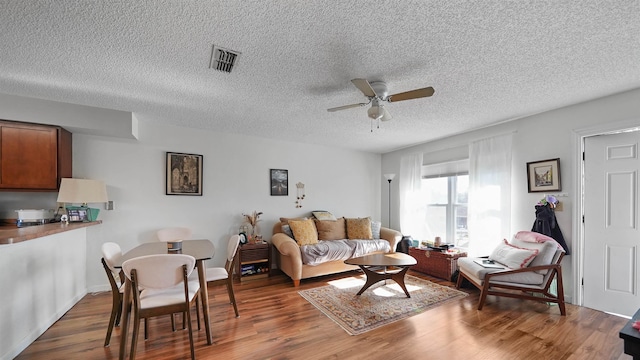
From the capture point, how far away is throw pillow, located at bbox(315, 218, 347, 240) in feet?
15.5

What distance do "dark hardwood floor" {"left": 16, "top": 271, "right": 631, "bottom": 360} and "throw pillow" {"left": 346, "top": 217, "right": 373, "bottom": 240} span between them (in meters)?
1.92

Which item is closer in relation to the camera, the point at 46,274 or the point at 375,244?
the point at 46,274

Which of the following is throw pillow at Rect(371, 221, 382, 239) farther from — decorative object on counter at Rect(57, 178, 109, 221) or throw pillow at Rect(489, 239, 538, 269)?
decorative object on counter at Rect(57, 178, 109, 221)

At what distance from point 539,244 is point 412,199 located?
233 centimetres

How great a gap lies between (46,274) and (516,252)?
510 centimetres

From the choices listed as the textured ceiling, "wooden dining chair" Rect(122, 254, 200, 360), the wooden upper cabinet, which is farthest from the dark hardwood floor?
the textured ceiling

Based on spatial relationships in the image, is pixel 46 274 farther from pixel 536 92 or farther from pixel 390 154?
pixel 390 154

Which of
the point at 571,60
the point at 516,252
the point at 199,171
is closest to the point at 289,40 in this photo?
the point at 571,60

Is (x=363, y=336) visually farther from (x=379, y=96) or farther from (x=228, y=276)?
(x=379, y=96)

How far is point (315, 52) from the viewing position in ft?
6.45

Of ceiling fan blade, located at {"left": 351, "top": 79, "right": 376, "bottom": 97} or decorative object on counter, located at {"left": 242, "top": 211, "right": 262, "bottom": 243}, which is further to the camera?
decorative object on counter, located at {"left": 242, "top": 211, "right": 262, "bottom": 243}

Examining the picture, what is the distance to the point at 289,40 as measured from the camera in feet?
5.97

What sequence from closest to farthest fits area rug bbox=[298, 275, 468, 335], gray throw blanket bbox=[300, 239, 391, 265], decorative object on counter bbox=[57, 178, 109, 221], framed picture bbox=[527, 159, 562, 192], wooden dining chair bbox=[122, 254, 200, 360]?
wooden dining chair bbox=[122, 254, 200, 360], area rug bbox=[298, 275, 468, 335], decorative object on counter bbox=[57, 178, 109, 221], framed picture bbox=[527, 159, 562, 192], gray throw blanket bbox=[300, 239, 391, 265]

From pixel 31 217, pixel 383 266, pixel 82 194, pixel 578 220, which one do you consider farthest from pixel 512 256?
pixel 31 217
